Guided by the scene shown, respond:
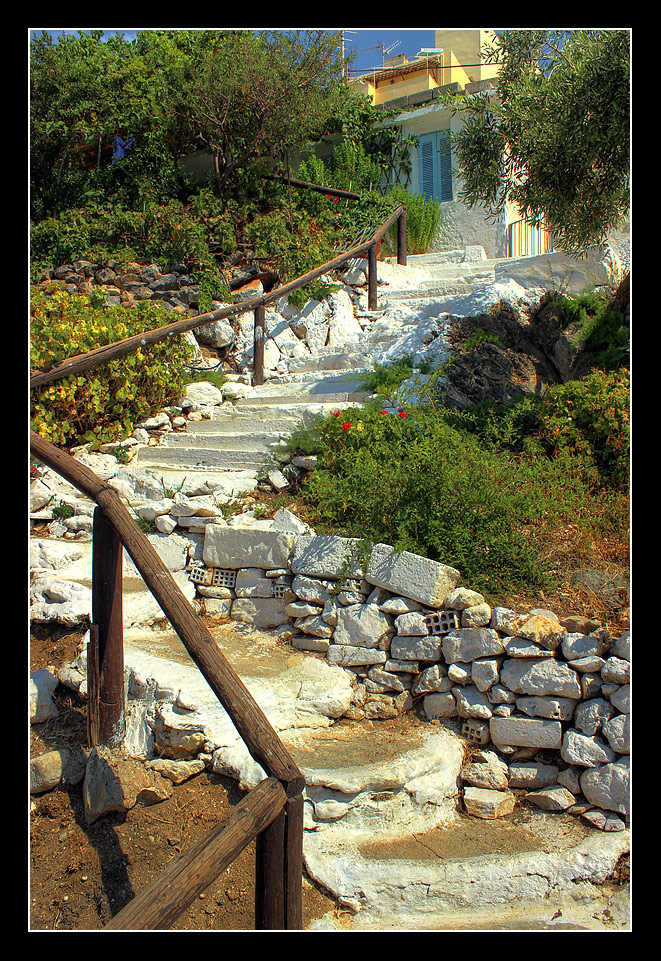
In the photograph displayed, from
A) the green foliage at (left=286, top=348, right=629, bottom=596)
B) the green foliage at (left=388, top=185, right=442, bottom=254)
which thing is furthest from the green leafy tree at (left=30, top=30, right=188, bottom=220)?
the green foliage at (left=286, top=348, right=629, bottom=596)

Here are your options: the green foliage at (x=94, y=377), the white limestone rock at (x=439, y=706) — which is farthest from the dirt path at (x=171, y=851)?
the green foliage at (x=94, y=377)

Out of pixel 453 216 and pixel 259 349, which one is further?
pixel 453 216

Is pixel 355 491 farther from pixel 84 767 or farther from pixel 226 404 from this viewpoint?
pixel 226 404

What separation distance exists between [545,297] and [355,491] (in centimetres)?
440

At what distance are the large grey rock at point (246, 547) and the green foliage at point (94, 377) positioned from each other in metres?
2.23

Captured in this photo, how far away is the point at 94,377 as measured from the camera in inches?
252

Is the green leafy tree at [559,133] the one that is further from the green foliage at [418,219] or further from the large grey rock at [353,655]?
the green foliage at [418,219]

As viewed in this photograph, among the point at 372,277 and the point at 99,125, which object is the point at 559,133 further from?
the point at 99,125

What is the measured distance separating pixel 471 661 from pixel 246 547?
6.03ft

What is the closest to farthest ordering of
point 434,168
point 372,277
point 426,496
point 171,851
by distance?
point 171,851 → point 426,496 → point 372,277 → point 434,168

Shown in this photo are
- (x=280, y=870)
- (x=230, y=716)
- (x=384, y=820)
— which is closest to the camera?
(x=280, y=870)

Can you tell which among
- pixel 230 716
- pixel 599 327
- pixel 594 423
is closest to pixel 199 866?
pixel 230 716

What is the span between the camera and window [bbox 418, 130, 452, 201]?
42.5ft

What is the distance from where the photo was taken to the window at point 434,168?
42.5ft
